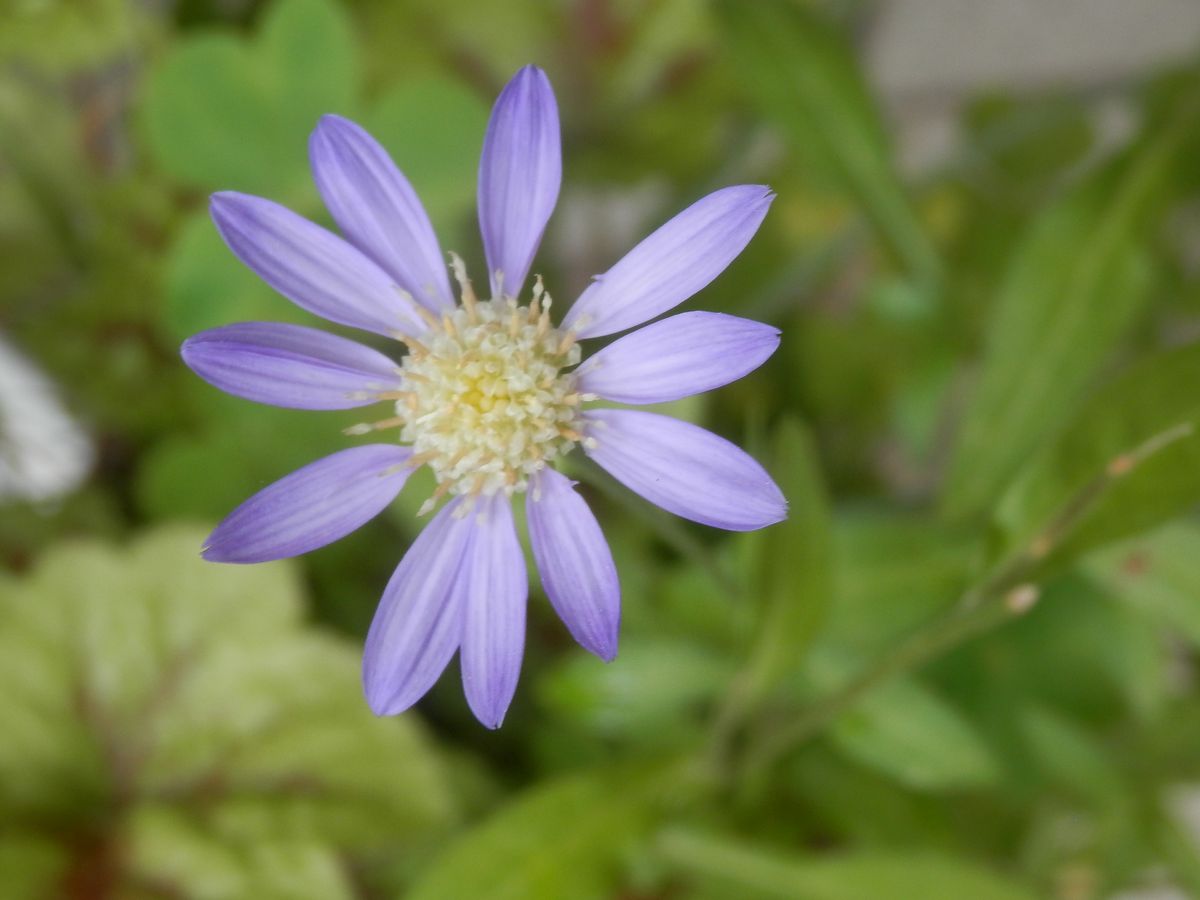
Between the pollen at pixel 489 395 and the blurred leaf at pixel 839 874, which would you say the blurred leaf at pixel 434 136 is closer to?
the pollen at pixel 489 395

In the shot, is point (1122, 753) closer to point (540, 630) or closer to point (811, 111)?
point (540, 630)

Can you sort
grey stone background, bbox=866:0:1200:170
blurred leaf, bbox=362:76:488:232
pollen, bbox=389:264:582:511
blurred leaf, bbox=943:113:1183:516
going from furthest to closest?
grey stone background, bbox=866:0:1200:170
blurred leaf, bbox=362:76:488:232
blurred leaf, bbox=943:113:1183:516
pollen, bbox=389:264:582:511

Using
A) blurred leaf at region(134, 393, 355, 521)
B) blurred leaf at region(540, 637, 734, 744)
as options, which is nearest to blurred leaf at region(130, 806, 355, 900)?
blurred leaf at region(540, 637, 734, 744)

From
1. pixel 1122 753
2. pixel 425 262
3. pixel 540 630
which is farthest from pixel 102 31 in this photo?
pixel 1122 753

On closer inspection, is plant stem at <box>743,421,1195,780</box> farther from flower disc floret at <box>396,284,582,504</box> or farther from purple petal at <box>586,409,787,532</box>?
flower disc floret at <box>396,284,582,504</box>

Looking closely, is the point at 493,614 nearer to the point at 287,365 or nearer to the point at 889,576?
the point at 287,365

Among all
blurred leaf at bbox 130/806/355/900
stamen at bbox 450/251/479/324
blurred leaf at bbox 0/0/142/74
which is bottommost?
blurred leaf at bbox 130/806/355/900
